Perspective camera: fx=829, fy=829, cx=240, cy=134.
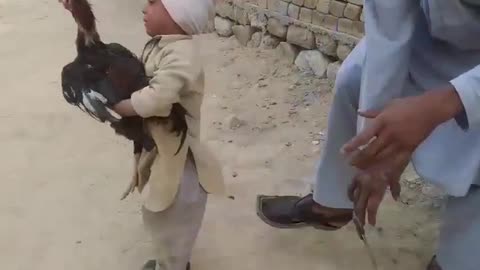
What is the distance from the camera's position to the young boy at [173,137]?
1.62 meters

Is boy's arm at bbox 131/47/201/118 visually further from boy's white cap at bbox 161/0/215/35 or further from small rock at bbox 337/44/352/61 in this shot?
small rock at bbox 337/44/352/61

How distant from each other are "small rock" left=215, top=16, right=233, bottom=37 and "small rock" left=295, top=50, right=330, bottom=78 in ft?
1.26

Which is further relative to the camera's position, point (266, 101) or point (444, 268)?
point (266, 101)

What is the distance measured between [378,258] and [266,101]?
904 millimetres

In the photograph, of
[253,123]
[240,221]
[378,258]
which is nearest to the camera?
[378,258]

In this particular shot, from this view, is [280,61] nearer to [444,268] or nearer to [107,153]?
[107,153]

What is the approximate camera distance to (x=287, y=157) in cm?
250

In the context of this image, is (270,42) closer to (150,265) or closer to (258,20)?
(258,20)

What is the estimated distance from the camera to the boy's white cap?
162cm

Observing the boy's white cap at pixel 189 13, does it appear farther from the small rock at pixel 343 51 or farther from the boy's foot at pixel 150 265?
the small rock at pixel 343 51

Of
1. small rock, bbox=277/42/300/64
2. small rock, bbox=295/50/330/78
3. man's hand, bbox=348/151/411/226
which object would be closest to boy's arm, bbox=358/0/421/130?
man's hand, bbox=348/151/411/226

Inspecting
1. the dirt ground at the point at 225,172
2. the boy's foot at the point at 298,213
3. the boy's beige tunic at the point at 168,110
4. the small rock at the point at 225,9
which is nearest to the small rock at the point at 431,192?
the dirt ground at the point at 225,172

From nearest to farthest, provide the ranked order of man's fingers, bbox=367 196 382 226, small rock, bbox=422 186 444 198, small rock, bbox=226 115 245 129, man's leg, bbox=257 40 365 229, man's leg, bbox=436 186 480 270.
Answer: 1. man's fingers, bbox=367 196 382 226
2. man's leg, bbox=436 186 480 270
3. man's leg, bbox=257 40 365 229
4. small rock, bbox=422 186 444 198
5. small rock, bbox=226 115 245 129

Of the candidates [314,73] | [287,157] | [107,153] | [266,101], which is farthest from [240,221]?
[314,73]
